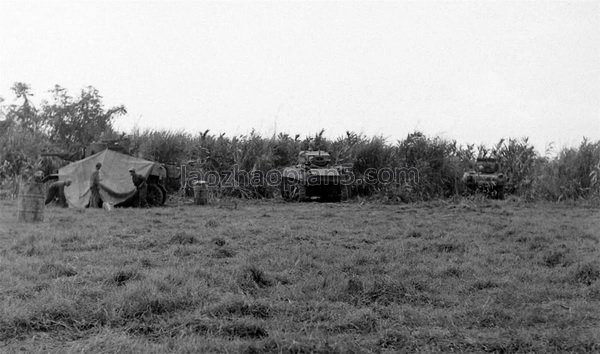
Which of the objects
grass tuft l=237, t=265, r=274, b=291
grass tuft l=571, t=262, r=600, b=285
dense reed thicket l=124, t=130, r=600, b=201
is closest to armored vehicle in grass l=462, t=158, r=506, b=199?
Answer: dense reed thicket l=124, t=130, r=600, b=201

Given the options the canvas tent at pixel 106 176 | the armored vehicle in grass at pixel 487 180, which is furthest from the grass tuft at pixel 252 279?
the armored vehicle in grass at pixel 487 180

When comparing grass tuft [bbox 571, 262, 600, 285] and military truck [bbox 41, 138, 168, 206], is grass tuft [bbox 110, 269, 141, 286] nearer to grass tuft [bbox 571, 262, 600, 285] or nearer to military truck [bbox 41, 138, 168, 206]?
grass tuft [bbox 571, 262, 600, 285]

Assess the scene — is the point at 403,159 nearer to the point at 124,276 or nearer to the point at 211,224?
the point at 211,224

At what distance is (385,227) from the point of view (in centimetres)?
1005

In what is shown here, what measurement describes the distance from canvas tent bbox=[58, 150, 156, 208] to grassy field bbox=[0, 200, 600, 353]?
508 centimetres

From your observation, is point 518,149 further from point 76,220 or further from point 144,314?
point 144,314

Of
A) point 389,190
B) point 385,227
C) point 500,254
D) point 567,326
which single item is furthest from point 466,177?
point 567,326

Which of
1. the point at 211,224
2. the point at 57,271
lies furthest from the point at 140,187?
the point at 57,271

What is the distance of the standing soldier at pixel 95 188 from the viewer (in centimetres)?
1357

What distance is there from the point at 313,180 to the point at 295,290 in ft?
40.4

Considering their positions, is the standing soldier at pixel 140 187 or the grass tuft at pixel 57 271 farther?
the standing soldier at pixel 140 187

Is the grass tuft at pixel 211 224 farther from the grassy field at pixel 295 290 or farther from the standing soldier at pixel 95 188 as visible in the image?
the standing soldier at pixel 95 188

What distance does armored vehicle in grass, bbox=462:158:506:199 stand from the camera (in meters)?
19.2

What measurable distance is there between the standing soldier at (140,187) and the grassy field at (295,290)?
17.5 feet
